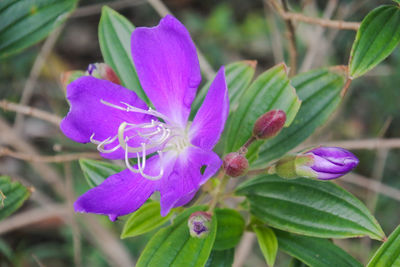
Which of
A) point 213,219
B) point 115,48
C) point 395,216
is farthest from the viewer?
point 395,216

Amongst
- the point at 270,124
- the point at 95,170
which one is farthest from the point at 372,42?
the point at 95,170

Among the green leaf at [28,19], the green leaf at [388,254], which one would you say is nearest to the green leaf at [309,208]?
the green leaf at [388,254]

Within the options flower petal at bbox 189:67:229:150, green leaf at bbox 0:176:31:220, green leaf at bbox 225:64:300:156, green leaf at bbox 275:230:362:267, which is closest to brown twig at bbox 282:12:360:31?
green leaf at bbox 225:64:300:156

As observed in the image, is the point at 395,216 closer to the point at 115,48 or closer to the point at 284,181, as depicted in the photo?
the point at 284,181

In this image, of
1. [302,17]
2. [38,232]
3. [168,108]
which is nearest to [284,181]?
[168,108]

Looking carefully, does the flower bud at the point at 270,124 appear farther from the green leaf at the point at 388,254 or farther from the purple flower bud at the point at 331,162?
the green leaf at the point at 388,254
